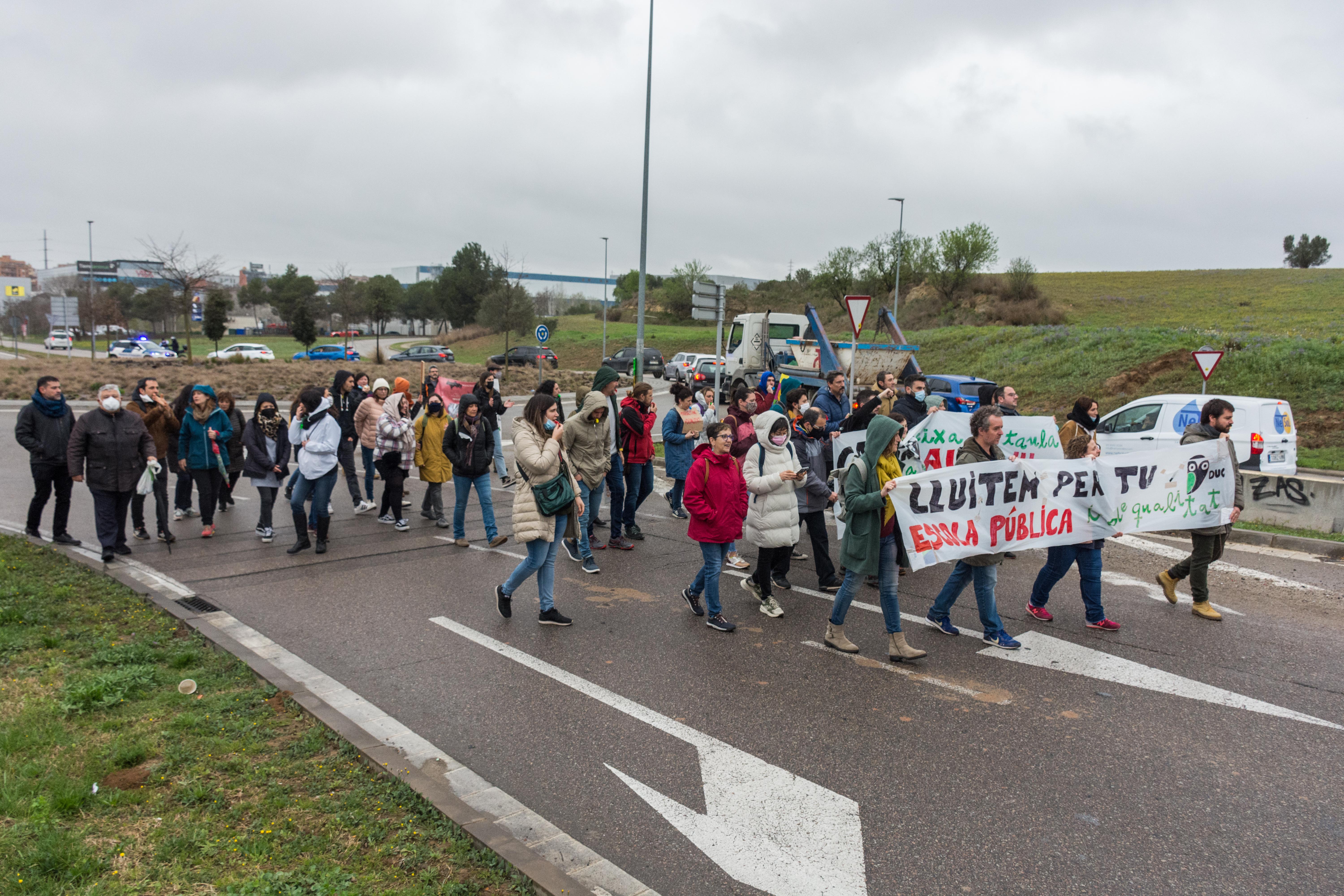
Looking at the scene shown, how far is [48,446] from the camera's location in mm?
9016

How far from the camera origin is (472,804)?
412 centimetres

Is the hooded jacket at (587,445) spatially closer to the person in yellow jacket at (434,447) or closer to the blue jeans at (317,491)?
the person in yellow jacket at (434,447)

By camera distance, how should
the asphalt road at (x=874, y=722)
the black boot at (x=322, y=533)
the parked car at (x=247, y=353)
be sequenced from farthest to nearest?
the parked car at (x=247, y=353), the black boot at (x=322, y=533), the asphalt road at (x=874, y=722)

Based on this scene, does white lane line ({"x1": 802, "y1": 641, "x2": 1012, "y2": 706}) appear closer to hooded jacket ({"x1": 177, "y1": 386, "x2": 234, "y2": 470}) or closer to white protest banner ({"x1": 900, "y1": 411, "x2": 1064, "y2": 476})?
white protest banner ({"x1": 900, "y1": 411, "x2": 1064, "y2": 476})

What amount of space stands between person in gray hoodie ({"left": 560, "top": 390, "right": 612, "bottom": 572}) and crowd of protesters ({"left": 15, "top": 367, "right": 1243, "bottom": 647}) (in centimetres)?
2

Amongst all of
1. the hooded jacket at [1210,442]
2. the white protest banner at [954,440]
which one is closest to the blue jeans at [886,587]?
the hooded jacket at [1210,442]

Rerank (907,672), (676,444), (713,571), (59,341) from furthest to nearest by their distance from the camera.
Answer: (59,341) < (676,444) < (713,571) < (907,672)

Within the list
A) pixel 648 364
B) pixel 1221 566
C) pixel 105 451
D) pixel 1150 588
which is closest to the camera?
pixel 1150 588

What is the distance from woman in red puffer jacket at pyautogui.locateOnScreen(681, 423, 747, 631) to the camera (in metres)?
6.80

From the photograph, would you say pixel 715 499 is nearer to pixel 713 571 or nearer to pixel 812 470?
pixel 713 571

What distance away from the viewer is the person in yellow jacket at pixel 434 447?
34.9 ft

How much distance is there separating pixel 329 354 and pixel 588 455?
5244 cm

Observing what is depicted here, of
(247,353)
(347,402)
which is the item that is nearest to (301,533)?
(347,402)

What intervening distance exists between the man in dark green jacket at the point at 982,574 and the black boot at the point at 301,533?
665cm
